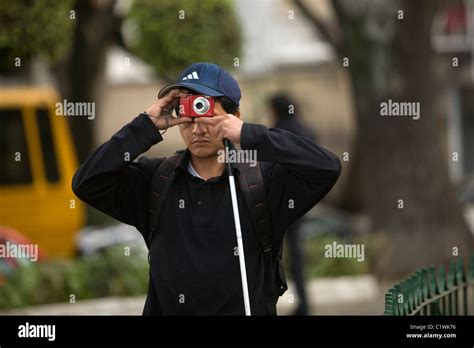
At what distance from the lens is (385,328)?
4211 mm

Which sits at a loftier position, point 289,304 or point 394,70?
point 394,70

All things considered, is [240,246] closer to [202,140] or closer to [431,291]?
[202,140]

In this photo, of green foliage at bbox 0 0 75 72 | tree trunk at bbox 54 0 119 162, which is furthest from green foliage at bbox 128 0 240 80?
tree trunk at bbox 54 0 119 162

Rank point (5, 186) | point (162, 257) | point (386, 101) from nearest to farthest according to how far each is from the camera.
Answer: point (162, 257)
point (386, 101)
point (5, 186)

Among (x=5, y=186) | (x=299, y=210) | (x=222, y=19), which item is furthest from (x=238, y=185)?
(x=5, y=186)

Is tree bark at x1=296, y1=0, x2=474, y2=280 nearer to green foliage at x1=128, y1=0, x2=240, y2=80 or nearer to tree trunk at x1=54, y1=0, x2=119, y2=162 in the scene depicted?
green foliage at x1=128, y1=0, x2=240, y2=80

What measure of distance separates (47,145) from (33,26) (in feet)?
22.5

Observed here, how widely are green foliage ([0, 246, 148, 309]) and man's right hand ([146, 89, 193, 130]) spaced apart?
7.17 metres

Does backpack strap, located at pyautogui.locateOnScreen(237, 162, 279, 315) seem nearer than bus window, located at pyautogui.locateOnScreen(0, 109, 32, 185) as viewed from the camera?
Yes

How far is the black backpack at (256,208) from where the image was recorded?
4535 mm

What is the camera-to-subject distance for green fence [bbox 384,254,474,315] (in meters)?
4.56

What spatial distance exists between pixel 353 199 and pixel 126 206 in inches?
799

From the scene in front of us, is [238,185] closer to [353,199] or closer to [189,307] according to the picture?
[189,307]

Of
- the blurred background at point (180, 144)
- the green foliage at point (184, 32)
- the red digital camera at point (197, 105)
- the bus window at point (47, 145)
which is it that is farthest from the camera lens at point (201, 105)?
the bus window at point (47, 145)
